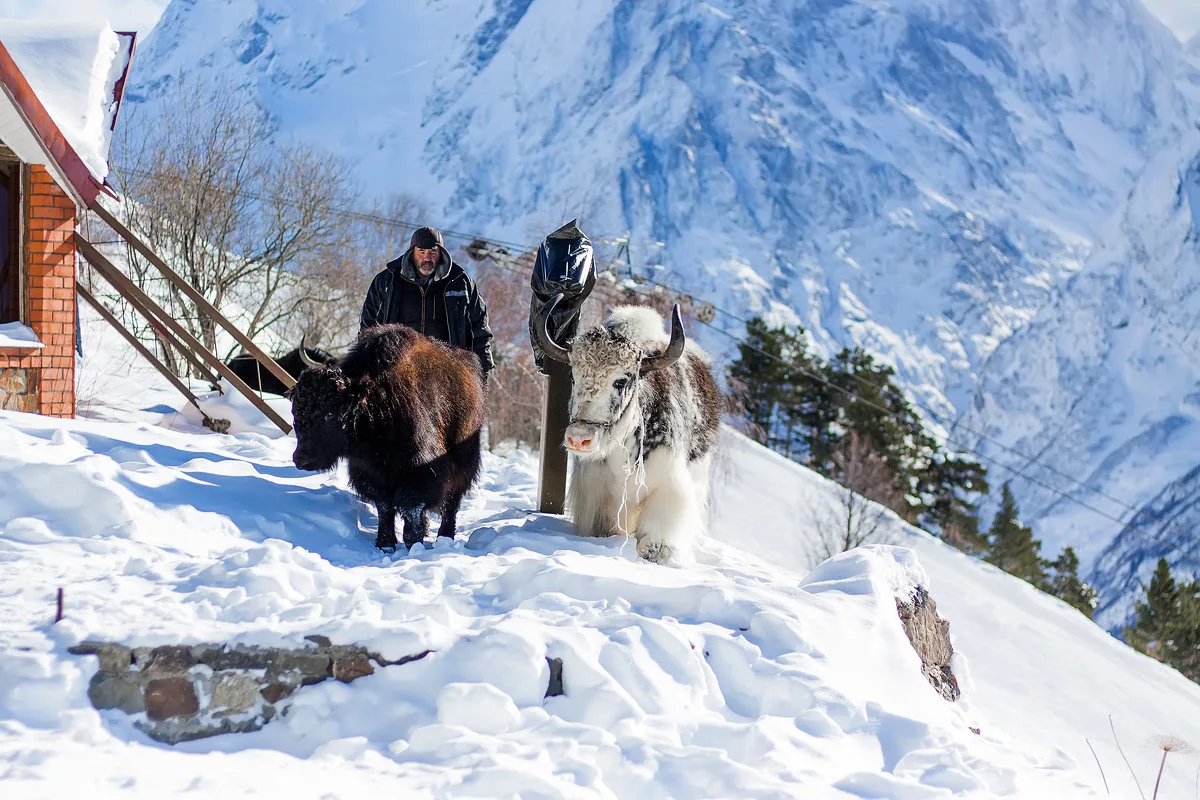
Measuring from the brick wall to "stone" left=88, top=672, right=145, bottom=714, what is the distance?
19.3ft

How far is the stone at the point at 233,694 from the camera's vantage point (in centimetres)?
345

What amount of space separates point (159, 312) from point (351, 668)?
23.8ft

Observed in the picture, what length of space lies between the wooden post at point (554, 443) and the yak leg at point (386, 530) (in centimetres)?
191

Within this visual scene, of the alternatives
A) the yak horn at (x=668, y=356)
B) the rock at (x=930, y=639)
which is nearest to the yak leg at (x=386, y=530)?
the yak horn at (x=668, y=356)

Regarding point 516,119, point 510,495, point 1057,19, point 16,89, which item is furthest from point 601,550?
point 1057,19

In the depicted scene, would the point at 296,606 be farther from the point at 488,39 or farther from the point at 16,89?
the point at 488,39

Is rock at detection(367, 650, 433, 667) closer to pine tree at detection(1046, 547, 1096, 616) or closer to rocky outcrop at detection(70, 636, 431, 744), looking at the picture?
rocky outcrop at detection(70, 636, 431, 744)

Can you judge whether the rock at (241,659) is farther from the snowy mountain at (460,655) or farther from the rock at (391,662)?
the rock at (391,662)

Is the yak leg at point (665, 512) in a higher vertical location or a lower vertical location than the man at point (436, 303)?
lower

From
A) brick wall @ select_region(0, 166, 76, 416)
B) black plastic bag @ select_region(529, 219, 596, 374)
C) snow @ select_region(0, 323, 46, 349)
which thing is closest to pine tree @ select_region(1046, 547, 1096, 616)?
black plastic bag @ select_region(529, 219, 596, 374)

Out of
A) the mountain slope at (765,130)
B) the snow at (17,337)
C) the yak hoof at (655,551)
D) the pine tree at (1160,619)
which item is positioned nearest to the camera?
the yak hoof at (655,551)

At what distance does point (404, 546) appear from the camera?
5707 millimetres

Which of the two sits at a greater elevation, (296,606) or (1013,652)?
(296,606)

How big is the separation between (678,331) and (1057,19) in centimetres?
16866
